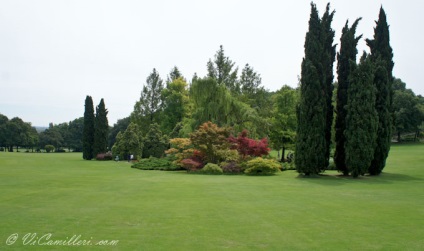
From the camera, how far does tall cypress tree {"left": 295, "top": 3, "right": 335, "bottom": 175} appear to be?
22641 millimetres

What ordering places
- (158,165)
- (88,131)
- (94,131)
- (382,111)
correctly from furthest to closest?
1. (88,131)
2. (94,131)
3. (158,165)
4. (382,111)

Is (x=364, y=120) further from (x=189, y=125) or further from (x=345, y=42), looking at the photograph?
(x=189, y=125)

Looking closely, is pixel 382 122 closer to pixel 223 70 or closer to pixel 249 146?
pixel 249 146

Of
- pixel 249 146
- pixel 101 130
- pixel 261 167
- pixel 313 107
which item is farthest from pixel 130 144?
pixel 313 107

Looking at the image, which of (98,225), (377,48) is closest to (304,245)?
(98,225)

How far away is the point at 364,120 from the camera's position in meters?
22.2

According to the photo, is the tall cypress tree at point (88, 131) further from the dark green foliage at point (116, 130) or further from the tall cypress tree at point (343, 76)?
the tall cypress tree at point (343, 76)

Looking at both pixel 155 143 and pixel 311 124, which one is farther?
pixel 155 143

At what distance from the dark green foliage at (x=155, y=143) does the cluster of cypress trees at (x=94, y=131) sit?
27.9ft

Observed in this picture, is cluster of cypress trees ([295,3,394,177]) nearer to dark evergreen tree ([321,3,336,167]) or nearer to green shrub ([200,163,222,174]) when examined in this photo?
dark evergreen tree ([321,3,336,167])

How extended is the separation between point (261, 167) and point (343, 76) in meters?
8.91

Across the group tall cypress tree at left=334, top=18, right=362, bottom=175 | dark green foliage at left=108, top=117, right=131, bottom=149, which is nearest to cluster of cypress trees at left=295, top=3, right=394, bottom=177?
tall cypress tree at left=334, top=18, right=362, bottom=175

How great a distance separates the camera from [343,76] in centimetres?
2558

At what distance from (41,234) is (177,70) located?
54468 millimetres
